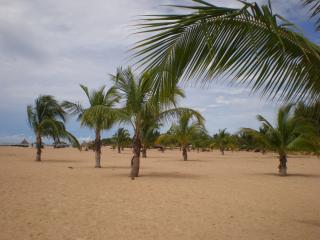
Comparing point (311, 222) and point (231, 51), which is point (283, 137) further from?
point (231, 51)

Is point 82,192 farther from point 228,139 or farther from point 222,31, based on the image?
point 228,139

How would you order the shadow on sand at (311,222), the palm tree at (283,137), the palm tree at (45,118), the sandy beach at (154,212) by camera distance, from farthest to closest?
the palm tree at (45,118)
the palm tree at (283,137)
the shadow on sand at (311,222)
the sandy beach at (154,212)

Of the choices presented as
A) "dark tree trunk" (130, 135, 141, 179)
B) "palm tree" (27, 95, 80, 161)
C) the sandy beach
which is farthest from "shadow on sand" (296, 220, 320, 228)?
"palm tree" (27, 95, 80, 161)

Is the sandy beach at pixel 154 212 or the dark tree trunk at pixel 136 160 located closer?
the sandy beach at pixel 154 212

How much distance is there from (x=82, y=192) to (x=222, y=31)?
24.0 feet

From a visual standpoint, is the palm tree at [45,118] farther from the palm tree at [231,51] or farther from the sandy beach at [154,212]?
the palm tree at [231,51]

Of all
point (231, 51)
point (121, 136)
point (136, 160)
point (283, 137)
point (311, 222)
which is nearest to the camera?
point (231, 51)

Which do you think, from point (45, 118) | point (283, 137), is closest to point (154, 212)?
point (283, 137)

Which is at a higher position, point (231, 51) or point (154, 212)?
point (231, 51)

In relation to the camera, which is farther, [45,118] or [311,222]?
[45,118]

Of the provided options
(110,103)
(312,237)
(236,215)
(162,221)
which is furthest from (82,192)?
(110,103)

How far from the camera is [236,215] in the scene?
6.71 m

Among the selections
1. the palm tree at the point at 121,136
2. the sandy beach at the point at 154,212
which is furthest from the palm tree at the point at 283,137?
the palm tree at the point at 121,136

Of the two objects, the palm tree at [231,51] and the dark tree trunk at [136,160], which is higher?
the palm tree at [231,51]
